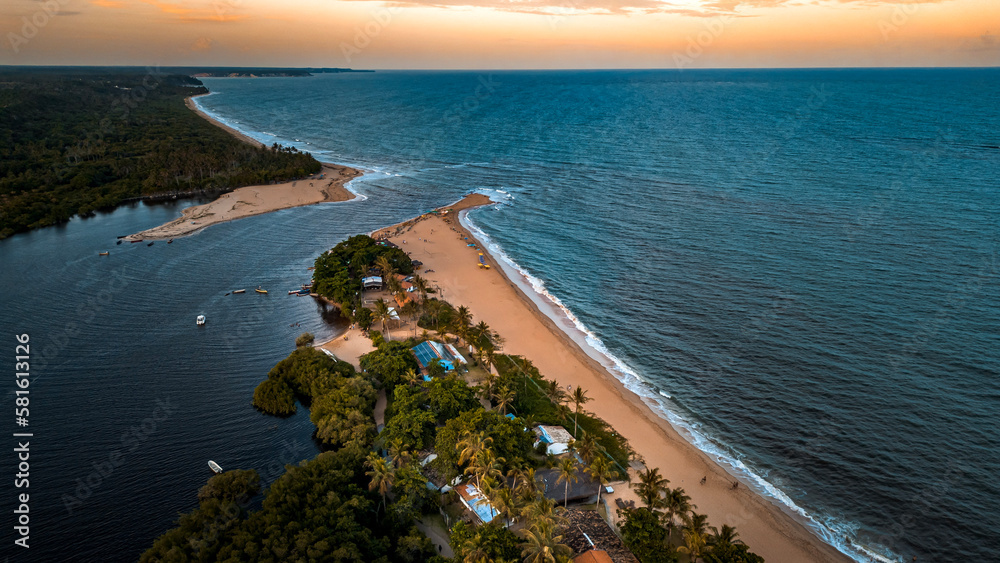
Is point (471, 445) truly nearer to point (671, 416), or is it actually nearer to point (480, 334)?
point (480, 334)

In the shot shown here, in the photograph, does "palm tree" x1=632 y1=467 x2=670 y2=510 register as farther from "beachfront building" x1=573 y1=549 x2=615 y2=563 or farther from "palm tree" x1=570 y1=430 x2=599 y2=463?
"beachfront building" x1=573 y1=549 x2=615 y2=563

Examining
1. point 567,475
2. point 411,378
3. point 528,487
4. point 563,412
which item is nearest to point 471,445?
point 528,487

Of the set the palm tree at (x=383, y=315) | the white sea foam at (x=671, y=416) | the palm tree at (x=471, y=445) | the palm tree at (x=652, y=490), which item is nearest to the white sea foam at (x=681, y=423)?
the white sea foam at (x=671, y=416)

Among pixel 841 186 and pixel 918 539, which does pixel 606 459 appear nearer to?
pixel 918 539

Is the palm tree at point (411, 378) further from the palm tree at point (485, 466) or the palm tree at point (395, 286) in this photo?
the palm tree at point (395, 286)

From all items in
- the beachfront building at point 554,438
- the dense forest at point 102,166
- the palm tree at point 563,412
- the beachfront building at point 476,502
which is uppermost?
the dense forest at point 102,166

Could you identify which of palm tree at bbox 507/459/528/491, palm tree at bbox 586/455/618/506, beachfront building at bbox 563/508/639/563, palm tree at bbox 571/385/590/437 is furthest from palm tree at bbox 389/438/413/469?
palm tree at bbox 571/385/590/437

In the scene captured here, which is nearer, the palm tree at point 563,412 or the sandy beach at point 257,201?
the palm tree at point 563,412

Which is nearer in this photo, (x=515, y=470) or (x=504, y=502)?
(x=504, y=502)
